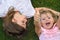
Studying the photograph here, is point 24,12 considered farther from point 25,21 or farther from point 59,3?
point 59,3

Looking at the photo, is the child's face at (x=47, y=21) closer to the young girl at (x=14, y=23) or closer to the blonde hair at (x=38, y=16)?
the blonde hair at (x=38, y=16)

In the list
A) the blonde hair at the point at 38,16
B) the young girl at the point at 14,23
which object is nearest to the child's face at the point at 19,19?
the young girl at the point at 14,23

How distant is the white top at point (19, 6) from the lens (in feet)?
8.09

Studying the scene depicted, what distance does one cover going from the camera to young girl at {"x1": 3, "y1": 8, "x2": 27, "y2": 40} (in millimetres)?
2307

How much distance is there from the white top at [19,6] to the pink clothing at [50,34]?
200 millimetres

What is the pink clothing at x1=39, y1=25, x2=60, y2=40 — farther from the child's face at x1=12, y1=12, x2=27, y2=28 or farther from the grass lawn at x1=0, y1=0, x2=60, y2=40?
the child's face at x1=12, y1=12, x2=27, y2=28

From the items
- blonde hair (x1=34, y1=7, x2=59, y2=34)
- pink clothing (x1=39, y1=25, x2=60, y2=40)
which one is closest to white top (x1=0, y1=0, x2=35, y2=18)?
blonde hair (x1=34, y1=7, x2=59, y2=34)

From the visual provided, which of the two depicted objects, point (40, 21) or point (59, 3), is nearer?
point (40, 21)

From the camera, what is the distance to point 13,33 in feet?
7.68

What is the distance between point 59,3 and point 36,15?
11.4 inches

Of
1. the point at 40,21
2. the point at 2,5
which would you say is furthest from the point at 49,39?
the point at 2,5

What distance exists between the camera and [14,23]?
230cm

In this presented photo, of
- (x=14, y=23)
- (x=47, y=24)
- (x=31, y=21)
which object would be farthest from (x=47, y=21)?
(x=14, y=23)

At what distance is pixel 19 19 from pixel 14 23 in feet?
0.21
